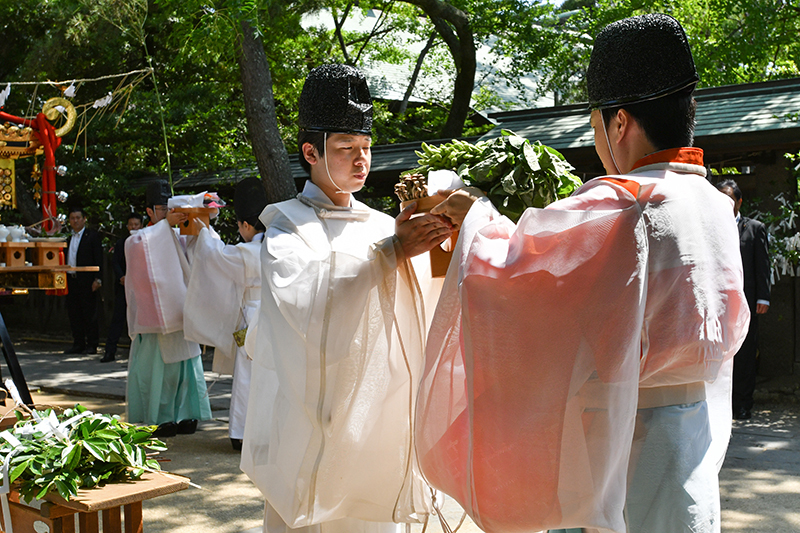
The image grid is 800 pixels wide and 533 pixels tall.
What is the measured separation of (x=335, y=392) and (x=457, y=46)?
10.2m

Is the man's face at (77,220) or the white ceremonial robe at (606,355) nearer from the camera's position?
the white ceremonial robe at (606,355)

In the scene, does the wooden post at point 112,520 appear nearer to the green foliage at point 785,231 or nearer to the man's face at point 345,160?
the man's face at point 345,160

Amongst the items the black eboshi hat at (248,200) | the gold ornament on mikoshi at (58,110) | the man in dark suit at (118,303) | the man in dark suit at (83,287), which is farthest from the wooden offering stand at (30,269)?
the man in dark suit at (83,287)

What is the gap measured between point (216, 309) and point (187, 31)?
9.89 feet

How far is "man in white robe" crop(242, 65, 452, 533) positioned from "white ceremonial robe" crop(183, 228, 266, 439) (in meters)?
3.57

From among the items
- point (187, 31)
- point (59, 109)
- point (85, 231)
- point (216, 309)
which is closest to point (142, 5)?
point (187, 31)

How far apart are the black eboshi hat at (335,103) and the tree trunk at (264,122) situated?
4792 millimetres

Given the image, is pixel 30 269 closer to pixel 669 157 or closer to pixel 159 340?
pixel 159 340

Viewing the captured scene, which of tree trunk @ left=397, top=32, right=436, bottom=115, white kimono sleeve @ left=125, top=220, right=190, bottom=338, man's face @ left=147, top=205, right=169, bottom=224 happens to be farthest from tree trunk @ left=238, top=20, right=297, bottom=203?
tree trunk @ left=397, top=32, right=436, bottom=115

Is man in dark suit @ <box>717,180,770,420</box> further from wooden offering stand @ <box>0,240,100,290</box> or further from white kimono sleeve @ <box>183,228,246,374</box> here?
wooden offering stand @ <box>0,240,100,290</box>

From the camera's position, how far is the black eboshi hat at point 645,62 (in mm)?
1793

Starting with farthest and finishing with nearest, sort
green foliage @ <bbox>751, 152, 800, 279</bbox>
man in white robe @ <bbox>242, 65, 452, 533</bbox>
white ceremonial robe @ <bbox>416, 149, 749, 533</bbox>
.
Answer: green foliage @ <bbox>751, 152, 800, 279</bbox> < man in white robe @ <bbox>242, 65, 452, 533</bbox> < white ceremonial robe @ <bbox>416, 149, 749, 533</bbox>

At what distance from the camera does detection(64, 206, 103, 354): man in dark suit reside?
11.9m

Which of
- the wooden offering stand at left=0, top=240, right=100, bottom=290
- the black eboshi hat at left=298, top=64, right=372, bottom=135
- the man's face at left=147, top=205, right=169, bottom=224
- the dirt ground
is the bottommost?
the dirt ground
